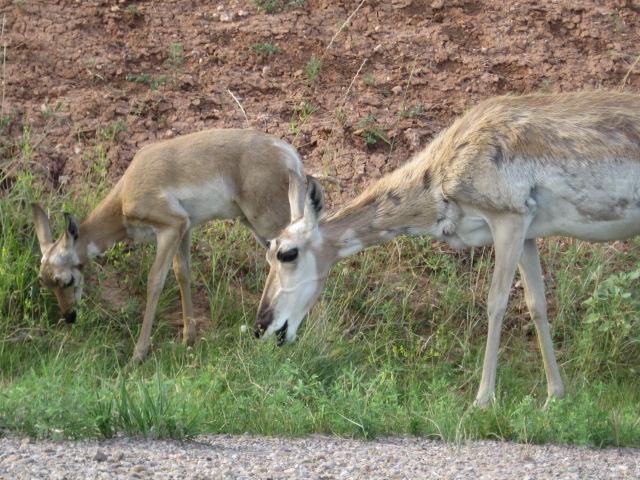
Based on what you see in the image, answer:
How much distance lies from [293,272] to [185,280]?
2087 mm

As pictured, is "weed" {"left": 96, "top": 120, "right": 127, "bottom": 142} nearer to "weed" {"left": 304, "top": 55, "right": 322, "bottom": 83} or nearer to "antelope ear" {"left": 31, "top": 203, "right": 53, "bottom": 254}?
"antelope ear" {"left": 31, "top": 203, "right": 53, "bottom": 254}

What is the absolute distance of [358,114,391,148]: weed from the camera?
1184 centimetres

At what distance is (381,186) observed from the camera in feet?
29.0

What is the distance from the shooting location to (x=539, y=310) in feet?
29.2

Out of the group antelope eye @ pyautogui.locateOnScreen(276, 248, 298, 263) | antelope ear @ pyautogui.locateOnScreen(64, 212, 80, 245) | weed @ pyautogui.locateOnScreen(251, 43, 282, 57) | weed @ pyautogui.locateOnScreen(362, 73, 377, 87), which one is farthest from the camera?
weed @ pyautogui.locateOnScreen(251, 43, 282, 57)

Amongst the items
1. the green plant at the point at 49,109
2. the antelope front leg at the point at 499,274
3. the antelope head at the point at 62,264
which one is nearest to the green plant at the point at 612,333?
the antelope front leg at the point at 499,274

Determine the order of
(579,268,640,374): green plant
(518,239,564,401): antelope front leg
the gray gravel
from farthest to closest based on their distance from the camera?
(579,268,640,374): green plant < (518,239,564,401): antelope front leg < the gray gravel

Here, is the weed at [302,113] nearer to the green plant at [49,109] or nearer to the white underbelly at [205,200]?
the white underbelly at [205,200]

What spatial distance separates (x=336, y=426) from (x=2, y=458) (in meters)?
2.18

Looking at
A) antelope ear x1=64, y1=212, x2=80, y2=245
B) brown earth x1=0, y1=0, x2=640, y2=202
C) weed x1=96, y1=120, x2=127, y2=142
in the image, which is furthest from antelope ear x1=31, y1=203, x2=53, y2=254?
weed x1=96, y1=120, x2=127, y2=142

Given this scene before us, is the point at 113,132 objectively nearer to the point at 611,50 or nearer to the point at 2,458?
the point at 611,50

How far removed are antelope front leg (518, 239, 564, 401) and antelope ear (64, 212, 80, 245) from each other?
3.86 meters

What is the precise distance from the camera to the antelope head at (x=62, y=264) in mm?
10078

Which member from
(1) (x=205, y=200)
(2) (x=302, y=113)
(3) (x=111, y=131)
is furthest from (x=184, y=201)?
(2) (x=302, y=113)
